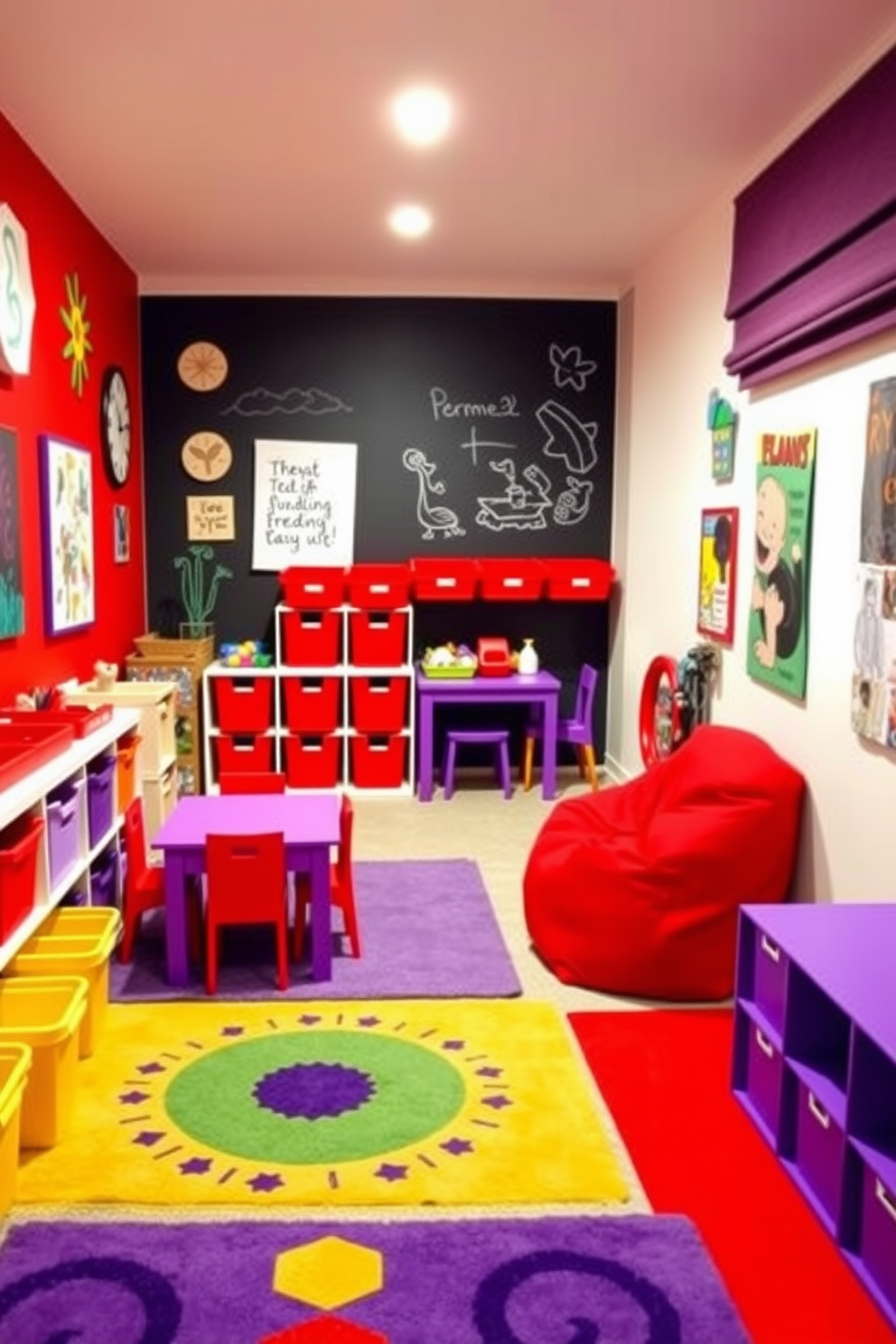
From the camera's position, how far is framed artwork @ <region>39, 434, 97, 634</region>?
3.81 meters

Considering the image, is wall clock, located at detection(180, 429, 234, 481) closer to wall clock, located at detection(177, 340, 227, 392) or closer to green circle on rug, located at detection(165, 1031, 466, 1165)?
wall clock, located at detection(177, 340, 227, 392)

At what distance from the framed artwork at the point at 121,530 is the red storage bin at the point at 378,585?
3.56ft

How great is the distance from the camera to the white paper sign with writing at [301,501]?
5.73 metres

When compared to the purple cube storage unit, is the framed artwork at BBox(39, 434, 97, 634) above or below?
above

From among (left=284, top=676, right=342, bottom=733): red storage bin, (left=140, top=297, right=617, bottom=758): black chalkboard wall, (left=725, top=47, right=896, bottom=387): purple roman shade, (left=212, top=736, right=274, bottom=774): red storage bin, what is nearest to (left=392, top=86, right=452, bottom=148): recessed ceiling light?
(left=725, top=47, right=896, bottom=387): purple roman shade

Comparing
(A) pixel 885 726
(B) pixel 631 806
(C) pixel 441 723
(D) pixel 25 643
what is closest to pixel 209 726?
(C) pixel 441 723

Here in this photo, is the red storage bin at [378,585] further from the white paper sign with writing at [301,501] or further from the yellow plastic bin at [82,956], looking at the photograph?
the yellow plastic bin at [82,956]

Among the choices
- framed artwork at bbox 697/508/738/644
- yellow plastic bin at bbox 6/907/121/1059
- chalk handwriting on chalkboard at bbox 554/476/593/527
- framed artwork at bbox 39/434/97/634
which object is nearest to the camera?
yellow plastic bin at bbox 6/907/121/1059

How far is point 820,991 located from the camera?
2.29 meters

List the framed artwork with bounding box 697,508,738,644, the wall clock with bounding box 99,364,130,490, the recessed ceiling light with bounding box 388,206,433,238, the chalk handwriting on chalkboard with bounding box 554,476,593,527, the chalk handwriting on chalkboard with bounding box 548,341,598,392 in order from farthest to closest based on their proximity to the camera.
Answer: the chalk handwriting on chalkboard with bounding box 554,476,593,527
the chalk handwriting on chalkboard with bounding box 548,341,598,392
the wall clock with bounding box 99,364,130,490
the recessed ceiling light with bounding box 388,206,433,238
the framed artwork with bounding box 697,508,738,644

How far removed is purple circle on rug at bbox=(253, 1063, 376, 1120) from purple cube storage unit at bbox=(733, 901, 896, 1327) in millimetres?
922

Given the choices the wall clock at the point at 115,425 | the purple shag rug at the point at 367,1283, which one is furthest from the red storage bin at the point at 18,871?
the wall clock at the point at 115,425

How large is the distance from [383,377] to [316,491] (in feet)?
2.28

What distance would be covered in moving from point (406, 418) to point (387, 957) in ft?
10.7
